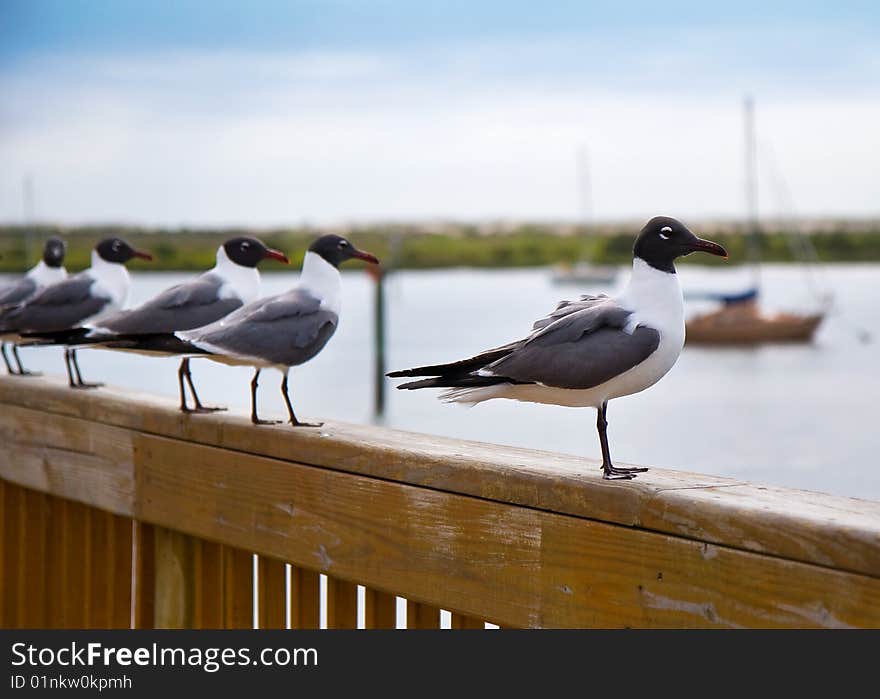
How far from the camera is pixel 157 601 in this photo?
2764 millimetres

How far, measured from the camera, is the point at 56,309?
3.83m

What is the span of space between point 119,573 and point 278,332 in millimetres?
→ 648

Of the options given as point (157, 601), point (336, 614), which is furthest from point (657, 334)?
point (157, 601)

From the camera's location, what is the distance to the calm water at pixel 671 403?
19047mm

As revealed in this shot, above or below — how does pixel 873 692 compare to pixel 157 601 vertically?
above

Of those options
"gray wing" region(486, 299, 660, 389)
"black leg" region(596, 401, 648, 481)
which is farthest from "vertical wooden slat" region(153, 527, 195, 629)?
"black leg" region(596, 401, 648, 481)

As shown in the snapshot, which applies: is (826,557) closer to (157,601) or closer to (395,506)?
(395,506)

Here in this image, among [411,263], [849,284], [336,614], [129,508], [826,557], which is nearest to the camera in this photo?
[826,557]

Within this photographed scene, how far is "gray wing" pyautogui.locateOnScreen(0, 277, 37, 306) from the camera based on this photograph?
427 cm

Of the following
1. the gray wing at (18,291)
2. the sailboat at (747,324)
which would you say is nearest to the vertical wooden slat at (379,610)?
the gray wing at (18,291)

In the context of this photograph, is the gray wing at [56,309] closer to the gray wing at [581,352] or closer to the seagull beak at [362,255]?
the seagull beak at [362,255]

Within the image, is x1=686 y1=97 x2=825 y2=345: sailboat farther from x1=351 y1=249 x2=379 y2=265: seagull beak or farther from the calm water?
x1=351 y1=249 x2=379 y2=265: seagull beak

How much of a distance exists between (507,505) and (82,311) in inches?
90.4

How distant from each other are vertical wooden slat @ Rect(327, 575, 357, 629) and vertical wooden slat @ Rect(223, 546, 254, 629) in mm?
299
